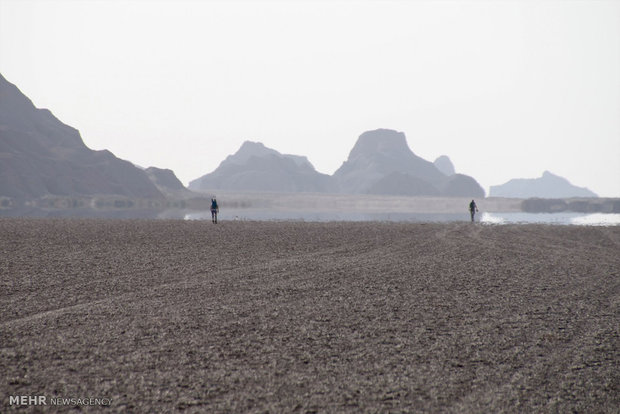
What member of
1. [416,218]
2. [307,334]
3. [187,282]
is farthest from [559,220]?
[307,334]

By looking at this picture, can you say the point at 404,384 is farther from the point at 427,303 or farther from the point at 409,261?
A: the point at 409,261

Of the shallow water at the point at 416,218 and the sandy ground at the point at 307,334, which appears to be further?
the shallow water at the point at 416,218

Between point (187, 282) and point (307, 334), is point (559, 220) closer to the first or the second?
point (187, 282)

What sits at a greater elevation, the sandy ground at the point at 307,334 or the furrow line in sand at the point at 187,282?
the furrow line in sand at the point at 187,282

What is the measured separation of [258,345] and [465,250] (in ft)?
60.1

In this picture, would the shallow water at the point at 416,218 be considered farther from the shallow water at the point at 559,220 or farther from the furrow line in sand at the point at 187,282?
the furrow line in sand at the point at 187,282

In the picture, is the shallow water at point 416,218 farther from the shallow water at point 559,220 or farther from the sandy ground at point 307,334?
the sandy ground at point 307,334

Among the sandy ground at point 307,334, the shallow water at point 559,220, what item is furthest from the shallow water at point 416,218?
the sandy ground at point 307,334

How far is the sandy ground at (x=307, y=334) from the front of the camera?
24.3ft

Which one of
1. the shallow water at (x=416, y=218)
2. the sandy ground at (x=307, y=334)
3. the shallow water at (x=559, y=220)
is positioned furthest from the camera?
the shallow water at (x=416, y=218)

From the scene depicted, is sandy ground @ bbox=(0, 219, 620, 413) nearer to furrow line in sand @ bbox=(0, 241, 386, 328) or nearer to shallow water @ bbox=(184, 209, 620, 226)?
furrow line in sand @ bbox=(0, 241, 386, 328)

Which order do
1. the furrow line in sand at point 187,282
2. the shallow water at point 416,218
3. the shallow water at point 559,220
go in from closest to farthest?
the furrow line in sand at point 187,282, the shallow water at point 559,220, the shallow water at point 416,218

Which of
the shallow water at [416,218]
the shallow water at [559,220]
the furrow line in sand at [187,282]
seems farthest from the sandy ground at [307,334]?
the shallow water at [559,220]

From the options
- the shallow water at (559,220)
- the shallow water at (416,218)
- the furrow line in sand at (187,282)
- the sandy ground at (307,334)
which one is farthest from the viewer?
the shallow water at (416,218)
